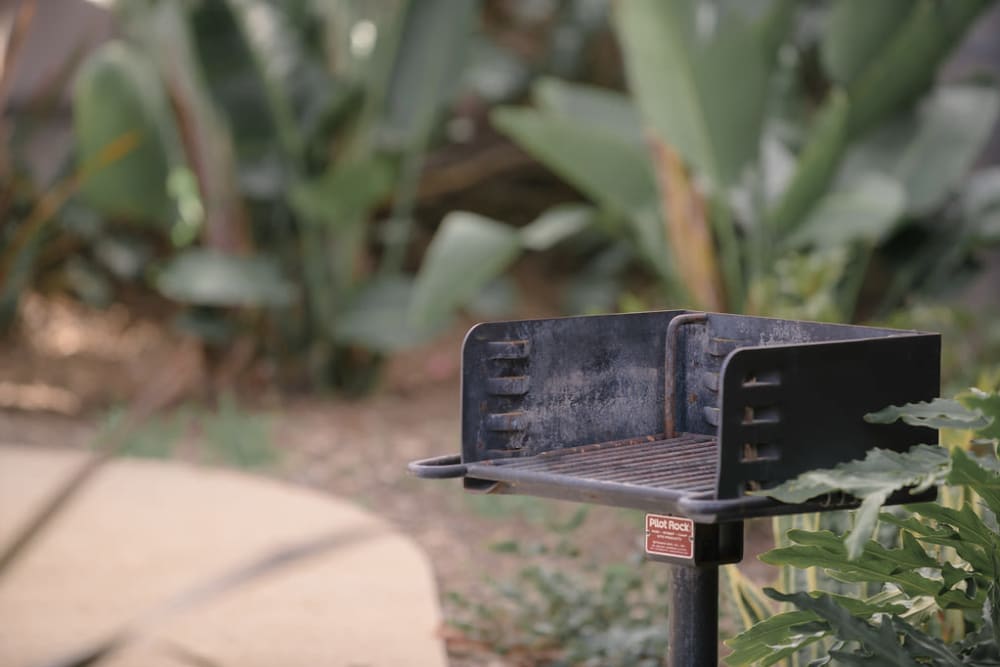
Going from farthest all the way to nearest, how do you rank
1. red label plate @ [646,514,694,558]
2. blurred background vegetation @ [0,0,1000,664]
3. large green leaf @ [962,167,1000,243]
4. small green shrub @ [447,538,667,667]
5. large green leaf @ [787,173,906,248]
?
1. large green leaf @ [962,167,1000,243]
2. blurred background vegetation @ [0,0,1000,664]
3. large green leaf @ [787,173,906,248]
4. small green shrub @ [447,538,667,667]
5. red label plate @ [646,514,694,558]

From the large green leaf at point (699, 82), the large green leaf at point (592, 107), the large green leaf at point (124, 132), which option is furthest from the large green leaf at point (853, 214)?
the large green leaf at point (124, 132)

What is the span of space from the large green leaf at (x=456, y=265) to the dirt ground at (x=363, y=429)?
54 cm

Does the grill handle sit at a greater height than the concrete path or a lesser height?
greater

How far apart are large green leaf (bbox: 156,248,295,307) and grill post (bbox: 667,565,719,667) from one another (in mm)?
3242

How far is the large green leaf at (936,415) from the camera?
1.49 metres

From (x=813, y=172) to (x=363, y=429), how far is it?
6.58ft

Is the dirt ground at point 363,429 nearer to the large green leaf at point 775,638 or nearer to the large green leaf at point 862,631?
the large green leaf at point 775,638

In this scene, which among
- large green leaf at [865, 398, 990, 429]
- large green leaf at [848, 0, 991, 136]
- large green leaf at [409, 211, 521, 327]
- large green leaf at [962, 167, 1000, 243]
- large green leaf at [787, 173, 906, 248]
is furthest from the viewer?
large green leaf at [962, 167, 1000, 243]

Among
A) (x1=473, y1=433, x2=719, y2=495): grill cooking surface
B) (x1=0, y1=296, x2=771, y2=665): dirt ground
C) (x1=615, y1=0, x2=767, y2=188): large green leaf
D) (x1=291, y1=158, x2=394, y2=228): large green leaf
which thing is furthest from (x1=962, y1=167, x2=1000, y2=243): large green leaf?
(x1=473, y1=433, x2=719, y2=495): grill cooking surface

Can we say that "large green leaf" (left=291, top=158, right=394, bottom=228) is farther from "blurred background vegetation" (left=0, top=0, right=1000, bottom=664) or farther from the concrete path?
the concrete path

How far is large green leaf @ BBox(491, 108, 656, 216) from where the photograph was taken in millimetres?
3920

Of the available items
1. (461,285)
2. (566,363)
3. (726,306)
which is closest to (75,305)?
(461,285)

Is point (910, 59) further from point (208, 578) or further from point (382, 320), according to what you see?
point (208, 578)

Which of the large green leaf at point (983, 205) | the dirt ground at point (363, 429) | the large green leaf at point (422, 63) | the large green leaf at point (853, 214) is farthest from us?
the large green leaf at point (422, 63)
